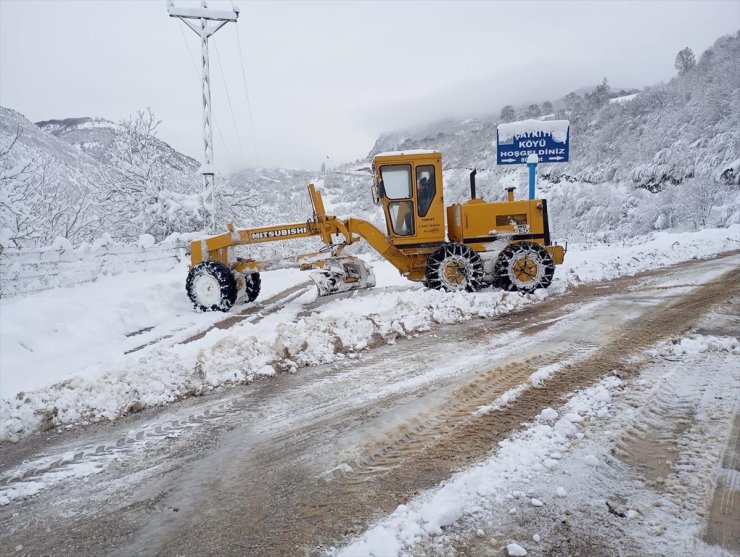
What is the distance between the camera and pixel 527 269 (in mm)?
9094

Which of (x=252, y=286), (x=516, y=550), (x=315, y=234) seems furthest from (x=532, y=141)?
(x=516, y=550)

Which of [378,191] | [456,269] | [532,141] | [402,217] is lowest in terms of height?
[456,269]

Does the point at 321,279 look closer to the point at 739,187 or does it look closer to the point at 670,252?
the point at 670,252

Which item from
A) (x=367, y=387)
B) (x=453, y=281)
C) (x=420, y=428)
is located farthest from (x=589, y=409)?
A: (x=453, y=281)

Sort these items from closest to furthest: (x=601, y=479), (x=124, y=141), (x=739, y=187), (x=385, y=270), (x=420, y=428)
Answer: (x=601, y=479) < (x=420, y=428) < (x=385, y=270) < (x=124, y=141) < (x=739, y=187)

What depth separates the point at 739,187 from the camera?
30.4 meters

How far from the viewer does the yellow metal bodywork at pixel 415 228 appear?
9.41 metres

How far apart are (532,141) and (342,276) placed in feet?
28.8

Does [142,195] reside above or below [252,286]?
above

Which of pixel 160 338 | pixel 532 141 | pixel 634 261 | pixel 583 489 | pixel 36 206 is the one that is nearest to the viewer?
pixel 583 489

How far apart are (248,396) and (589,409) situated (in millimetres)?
2994

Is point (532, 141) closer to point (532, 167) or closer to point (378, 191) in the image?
point (532, 167)

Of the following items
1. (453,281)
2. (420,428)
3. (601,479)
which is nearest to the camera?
(601,479)

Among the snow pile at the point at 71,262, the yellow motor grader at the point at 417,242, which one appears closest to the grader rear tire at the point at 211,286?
the yellow motor grader at the point at 417,242
